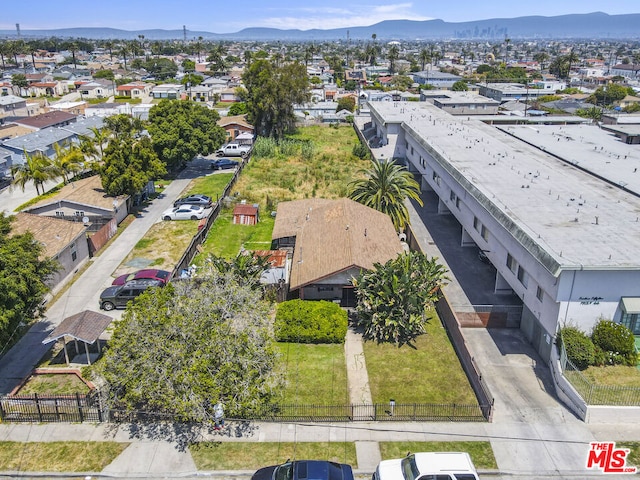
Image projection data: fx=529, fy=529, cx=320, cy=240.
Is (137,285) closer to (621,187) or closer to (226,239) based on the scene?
(226,239)

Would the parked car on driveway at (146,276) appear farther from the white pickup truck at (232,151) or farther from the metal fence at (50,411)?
the white pickup truck at (232,151)

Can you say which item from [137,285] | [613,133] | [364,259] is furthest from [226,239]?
[613,133]

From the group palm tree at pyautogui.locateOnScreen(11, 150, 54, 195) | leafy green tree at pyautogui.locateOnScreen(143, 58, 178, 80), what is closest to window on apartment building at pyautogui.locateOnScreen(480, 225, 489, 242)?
palm tree at pyautogui.locateOnScreen(11, 150, 54, 195)

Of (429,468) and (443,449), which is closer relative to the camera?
(429,468)

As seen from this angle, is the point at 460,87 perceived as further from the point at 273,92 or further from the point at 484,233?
the point at 484,233

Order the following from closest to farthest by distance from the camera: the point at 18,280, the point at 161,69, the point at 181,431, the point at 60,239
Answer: the point at 181,431 < the point at 18,280 < the point at 60,239 < the point at 161,69

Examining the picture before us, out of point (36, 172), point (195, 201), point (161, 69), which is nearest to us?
point (195, 201)
